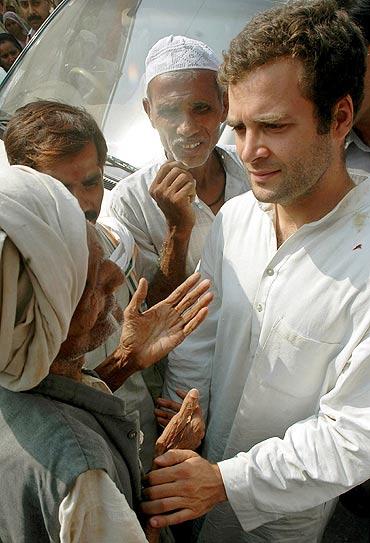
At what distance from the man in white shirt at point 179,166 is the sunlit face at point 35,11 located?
4.03m

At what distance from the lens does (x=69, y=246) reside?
1069 mm

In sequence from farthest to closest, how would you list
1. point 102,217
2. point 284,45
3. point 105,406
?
point 102,217 < point 284,45 < point 105,406

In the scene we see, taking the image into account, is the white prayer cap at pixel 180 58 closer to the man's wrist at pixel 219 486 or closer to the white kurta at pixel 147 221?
the white kurta at pixel 147 221

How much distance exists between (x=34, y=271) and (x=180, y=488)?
701mm

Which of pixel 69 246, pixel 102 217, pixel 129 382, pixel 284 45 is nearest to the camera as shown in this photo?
pixel 69 246

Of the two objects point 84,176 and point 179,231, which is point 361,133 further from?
point 84,176

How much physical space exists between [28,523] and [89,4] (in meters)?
3.07

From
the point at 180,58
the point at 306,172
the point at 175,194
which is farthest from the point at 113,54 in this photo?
the point at 306,172

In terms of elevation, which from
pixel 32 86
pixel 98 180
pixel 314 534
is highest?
pixel 32 86

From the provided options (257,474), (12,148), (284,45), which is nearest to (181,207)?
(12,148)

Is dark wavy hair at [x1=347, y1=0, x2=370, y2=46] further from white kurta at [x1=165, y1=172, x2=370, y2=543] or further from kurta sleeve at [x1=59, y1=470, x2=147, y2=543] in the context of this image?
kurta sleeve at [x1=59, y1=470, x2=147, y2=543]

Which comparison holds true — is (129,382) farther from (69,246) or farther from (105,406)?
(69,246)

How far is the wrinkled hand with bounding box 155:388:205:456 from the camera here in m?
1.48

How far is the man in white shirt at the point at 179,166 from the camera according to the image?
215 centimetres
